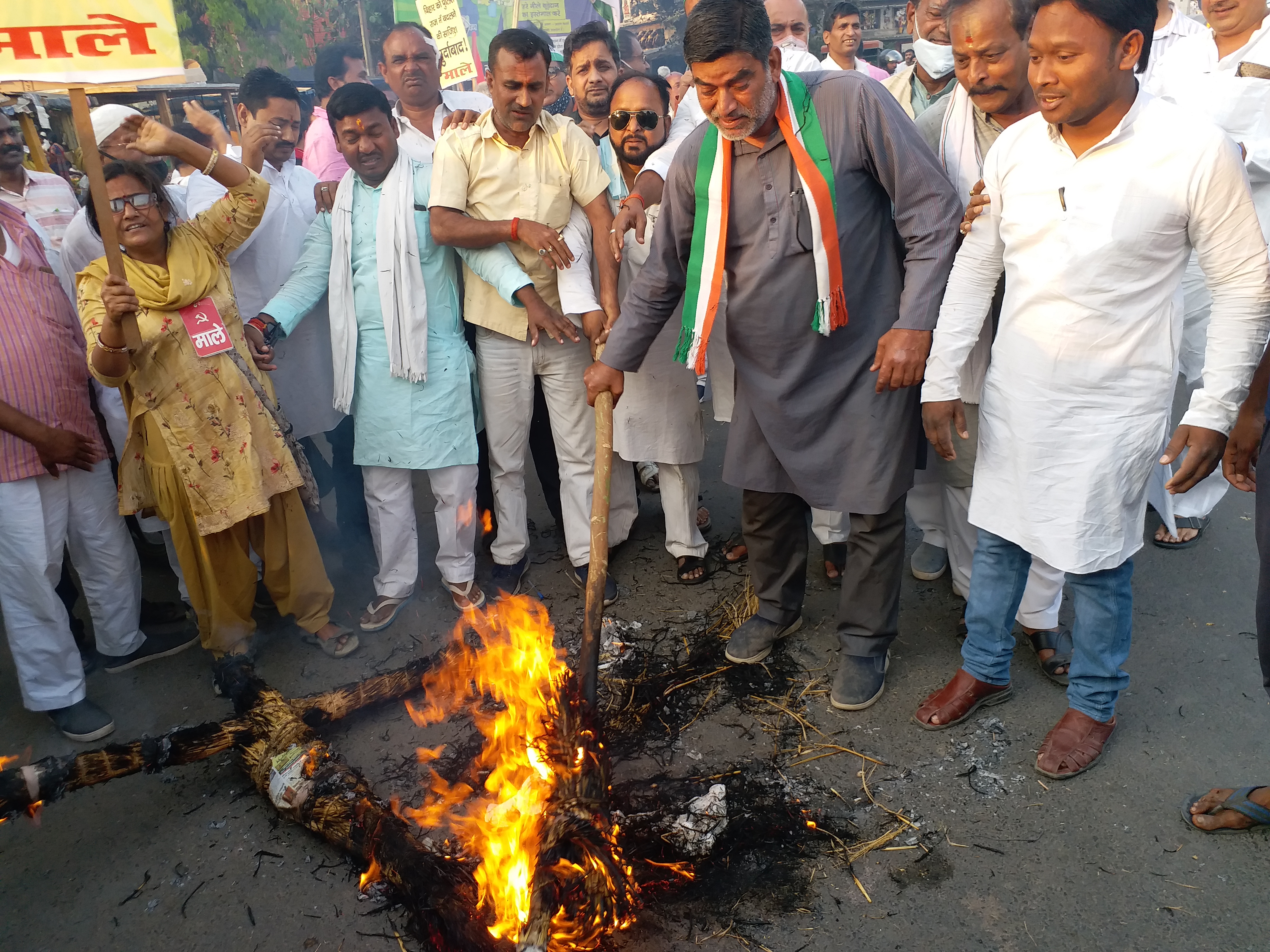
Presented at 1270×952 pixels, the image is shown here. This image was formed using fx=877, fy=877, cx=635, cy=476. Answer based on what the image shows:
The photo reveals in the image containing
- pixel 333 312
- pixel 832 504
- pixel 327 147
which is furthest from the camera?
pixel 327 147

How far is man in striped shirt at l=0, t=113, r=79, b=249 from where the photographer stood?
446 centimetres

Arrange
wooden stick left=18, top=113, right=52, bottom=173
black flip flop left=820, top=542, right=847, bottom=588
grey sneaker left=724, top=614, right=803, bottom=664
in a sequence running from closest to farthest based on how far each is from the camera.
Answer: grey sneaker left=724, top=614, right=803, bottom=664, black flip flop left=820, top=542, right=847, bottom=588, wooden stick left=18, top=113, right=52, bottom=173

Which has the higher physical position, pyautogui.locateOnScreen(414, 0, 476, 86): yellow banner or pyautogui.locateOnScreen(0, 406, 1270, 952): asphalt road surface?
pyautogui.locateOnScreen(414, 0, 476, 86): yellow banner

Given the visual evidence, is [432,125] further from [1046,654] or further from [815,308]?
[1046,654]

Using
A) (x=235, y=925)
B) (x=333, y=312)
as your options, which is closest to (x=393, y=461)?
(x=333, y=312)

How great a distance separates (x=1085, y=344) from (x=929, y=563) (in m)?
1.86

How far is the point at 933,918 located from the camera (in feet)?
8.53

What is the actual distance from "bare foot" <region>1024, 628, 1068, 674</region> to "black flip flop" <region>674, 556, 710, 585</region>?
1.58 metres

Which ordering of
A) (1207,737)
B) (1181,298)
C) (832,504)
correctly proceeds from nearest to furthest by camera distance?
(1181,298) < (1207,737) < (832,504)

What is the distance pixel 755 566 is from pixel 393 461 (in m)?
1.79

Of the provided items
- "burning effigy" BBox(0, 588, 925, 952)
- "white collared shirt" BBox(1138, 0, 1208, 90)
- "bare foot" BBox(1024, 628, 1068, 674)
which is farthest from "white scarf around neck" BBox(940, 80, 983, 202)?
"white collared shirt" BBox(1138, 0, 1208, 90)

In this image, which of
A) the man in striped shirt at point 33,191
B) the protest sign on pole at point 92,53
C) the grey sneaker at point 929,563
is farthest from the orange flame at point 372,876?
the man in striped shirt at point 33,191

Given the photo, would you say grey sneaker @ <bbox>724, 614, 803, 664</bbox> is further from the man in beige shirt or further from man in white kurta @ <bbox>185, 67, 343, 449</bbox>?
man in white kurta @ <bbox>185, 67, 343, 449</bbox>

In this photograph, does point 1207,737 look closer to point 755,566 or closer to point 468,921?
point 755,566
